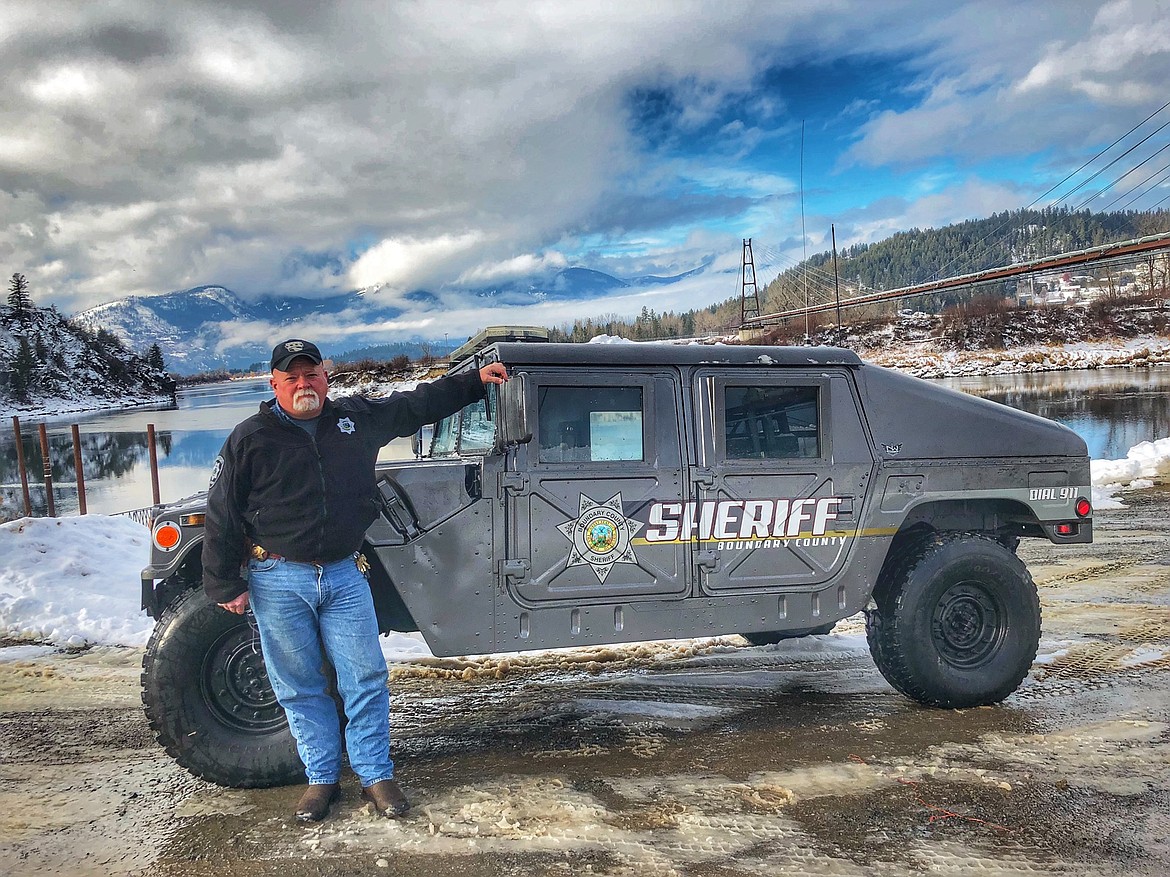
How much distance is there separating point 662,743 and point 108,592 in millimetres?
6210

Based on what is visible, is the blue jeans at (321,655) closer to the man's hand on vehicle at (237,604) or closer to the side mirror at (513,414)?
the man's hand on vehicle at (237,604)

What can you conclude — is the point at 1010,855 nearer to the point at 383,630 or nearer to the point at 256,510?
the point at 383,630

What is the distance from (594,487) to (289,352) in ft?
5.47

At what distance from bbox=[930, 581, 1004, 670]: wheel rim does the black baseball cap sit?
387 centimetres

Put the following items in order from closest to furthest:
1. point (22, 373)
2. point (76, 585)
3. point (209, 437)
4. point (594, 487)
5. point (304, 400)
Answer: point (304, 400) → point (594, 487) → point (76, 585) → point (209, 437) → point (22, 373)

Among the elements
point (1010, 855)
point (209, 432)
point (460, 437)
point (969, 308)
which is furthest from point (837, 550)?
point (969, 308)

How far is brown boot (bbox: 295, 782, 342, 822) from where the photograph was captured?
11.1 ft

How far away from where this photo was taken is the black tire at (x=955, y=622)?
4523mm

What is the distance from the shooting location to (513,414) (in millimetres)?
3791

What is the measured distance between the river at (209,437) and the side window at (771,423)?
364 centimetres

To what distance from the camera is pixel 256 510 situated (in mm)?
3311

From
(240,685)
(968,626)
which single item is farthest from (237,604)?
(968,626)

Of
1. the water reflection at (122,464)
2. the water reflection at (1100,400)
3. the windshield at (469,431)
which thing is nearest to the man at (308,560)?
the water reflection at (122,464)

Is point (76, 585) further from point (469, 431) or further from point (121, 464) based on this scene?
point (121, 464)
